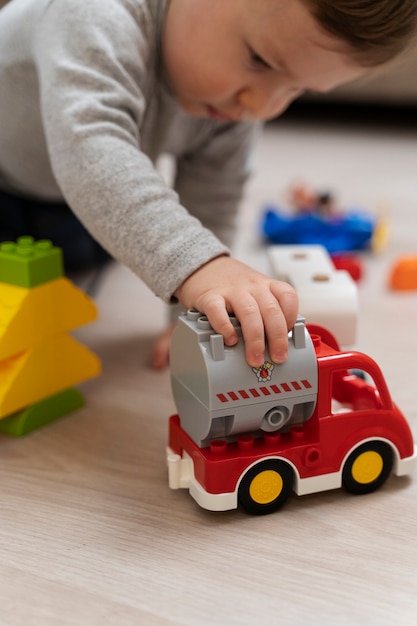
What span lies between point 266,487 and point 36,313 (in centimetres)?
27

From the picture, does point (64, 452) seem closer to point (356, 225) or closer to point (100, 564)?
point (100, 564)

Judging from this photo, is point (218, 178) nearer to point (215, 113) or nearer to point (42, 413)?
point (215, 113)

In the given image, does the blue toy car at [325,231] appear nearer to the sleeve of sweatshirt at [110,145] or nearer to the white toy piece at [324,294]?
the white toy piece at [324,294]

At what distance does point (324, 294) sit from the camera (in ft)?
2.39

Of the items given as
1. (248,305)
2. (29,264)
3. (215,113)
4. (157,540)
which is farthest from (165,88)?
(157,540)

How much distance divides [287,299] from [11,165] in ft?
1.73

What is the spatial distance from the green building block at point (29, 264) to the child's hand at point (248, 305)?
6.6 inches

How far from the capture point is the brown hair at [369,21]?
0.59 m

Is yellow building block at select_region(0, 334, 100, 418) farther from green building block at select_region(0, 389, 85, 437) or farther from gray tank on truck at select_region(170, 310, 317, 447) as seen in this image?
gray tank on truck at select_region(170, 310, 317, 447)

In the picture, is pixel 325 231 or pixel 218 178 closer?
pixel 218 178

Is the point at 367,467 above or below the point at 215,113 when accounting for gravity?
below

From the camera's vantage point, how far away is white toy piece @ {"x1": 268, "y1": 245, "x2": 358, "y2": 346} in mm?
711

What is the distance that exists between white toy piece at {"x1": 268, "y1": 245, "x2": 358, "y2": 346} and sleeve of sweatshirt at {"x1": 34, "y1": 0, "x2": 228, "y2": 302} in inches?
5.6

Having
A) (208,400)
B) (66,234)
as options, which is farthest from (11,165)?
(208,400)
